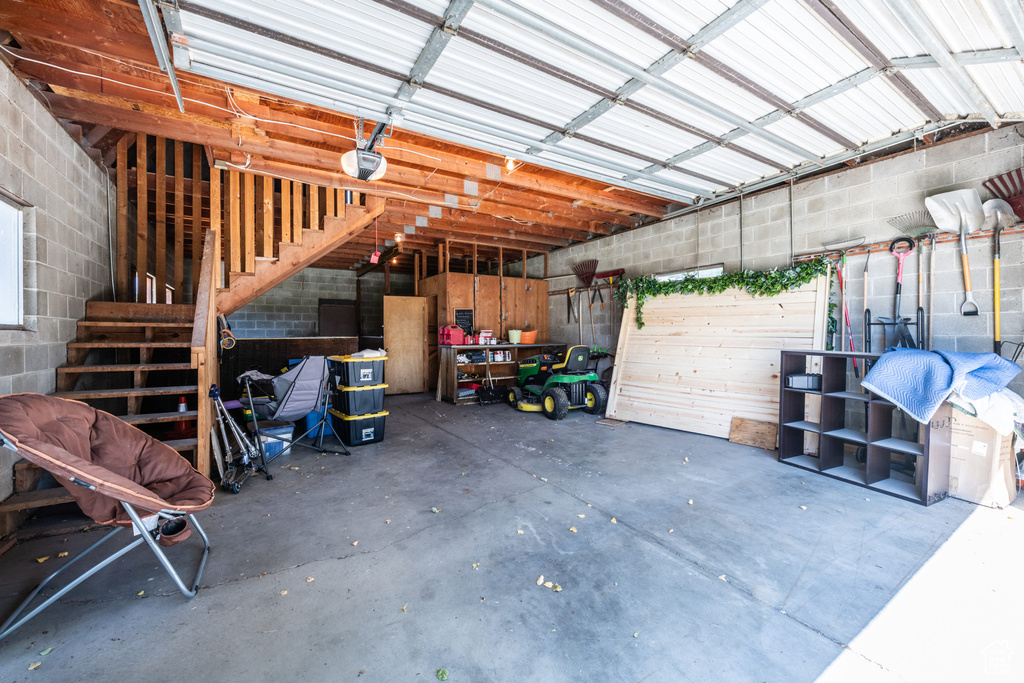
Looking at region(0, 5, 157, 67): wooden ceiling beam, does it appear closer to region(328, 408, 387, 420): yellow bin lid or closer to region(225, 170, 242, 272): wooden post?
region(225, 170, 242, 272): wooden post

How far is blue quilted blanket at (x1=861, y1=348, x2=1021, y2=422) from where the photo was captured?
2.96 metres

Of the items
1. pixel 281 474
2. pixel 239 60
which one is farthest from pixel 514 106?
pixel 281 474

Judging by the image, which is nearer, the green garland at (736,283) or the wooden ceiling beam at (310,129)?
the wooden ceiling beam at (310,129)

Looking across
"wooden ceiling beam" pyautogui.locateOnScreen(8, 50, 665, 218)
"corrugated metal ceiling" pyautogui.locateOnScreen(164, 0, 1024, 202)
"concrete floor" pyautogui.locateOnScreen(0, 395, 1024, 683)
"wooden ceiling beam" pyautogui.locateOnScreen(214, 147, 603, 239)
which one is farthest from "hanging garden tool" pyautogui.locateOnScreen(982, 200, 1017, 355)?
"wooden ceiling beam" pyautogui.locateOnScreen(214, 147, 603, 239)

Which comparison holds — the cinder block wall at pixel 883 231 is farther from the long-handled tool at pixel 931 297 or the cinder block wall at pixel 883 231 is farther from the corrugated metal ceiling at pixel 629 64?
the corrugated metal ceiling at pixel 629 64

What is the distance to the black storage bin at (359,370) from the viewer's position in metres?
4.49

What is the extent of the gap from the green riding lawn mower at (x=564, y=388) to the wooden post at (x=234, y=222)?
4178 millimetres

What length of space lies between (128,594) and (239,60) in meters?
2.98

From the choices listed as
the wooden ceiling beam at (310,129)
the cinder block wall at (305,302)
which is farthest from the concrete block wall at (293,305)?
the wooden ceiling beam at (310,129)

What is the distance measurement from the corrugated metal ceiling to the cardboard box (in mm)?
2266

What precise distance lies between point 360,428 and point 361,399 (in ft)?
1.10

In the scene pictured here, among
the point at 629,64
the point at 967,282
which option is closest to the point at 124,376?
the point at 629,64

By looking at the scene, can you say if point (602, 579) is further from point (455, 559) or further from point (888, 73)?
point (888, 73)

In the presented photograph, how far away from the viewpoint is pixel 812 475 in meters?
3.67
